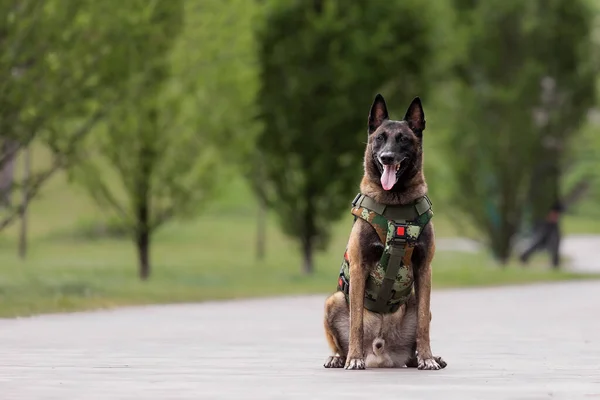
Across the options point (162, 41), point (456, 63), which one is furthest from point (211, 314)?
point (456, 63)

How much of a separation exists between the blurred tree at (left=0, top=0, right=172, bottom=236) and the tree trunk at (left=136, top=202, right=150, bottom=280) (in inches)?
187

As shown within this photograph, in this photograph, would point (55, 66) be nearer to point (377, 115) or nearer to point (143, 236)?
point (143, 236)

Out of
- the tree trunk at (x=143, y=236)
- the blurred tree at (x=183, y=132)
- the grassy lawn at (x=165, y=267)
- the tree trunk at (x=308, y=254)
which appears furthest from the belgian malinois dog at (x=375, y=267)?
the tree trunk at (x=308, y=254)

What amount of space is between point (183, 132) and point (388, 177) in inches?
773

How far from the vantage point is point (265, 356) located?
49.7 ft

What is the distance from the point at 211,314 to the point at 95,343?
5977 millimetres

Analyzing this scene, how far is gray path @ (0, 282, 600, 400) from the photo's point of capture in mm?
11555

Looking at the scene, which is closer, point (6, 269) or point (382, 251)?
point (382, 251)

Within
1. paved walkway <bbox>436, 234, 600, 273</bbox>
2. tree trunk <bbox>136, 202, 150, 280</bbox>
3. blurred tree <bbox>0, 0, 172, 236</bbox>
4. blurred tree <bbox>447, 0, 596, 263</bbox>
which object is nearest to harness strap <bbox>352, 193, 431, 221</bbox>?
blurred tree <bbox>0, 0, 172, 236</bbox>

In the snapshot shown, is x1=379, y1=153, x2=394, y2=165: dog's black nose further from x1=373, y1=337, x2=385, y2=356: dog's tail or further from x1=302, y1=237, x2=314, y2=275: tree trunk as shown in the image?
x1=302, y1=237, x2=314, y2=275: tree trunk

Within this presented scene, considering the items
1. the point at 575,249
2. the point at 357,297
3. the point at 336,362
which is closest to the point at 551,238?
the point at 575,249

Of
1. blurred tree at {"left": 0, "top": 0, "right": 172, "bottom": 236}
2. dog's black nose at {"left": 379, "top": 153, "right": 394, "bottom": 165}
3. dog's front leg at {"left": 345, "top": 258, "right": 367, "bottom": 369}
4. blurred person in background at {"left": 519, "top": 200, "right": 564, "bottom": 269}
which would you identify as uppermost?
blurred tree at {"left": 0, "top": 0, "right": 172, "bottom": 236}

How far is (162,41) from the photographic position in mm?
28297

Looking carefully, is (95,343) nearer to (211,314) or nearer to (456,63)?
(211,314)
